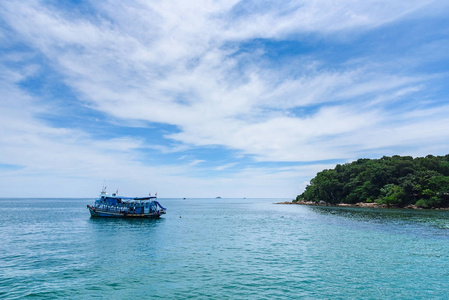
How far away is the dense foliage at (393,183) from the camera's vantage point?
10312 cm

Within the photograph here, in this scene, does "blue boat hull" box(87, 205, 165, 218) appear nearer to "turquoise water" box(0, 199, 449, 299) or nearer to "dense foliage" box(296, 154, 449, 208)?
"turquoise water" box(0, 199, 449, 299)

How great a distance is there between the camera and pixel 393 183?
124500 millimetres

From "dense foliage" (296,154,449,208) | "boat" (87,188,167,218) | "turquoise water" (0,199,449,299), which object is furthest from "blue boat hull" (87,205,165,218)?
"dense foliage" (296,154,449,208)

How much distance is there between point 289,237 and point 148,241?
910 inches

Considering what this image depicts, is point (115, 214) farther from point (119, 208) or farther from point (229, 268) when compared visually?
point (229, 268)

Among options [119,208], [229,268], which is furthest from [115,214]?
[229,268]

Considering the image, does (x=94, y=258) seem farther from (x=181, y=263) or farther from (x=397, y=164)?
(x=397, y=164)

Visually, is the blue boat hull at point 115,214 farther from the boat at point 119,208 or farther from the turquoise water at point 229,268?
the turquoise water at point 229,268

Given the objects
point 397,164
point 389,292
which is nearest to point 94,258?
point 389,292

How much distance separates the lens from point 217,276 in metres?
23.1

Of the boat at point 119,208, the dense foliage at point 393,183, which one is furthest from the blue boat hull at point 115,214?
the dense foliage at point 393,183

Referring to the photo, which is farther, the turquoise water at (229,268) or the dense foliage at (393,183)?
the dense foliage at (393,183)

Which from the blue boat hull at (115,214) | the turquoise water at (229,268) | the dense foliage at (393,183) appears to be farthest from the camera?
the dense foliage at (393,183)

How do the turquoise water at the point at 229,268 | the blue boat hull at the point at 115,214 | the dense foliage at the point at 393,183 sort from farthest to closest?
the dense foliage at the point at 393,183 < the blue boat hull at the point at 115,214 < the turquoise water at the point at 229,268
